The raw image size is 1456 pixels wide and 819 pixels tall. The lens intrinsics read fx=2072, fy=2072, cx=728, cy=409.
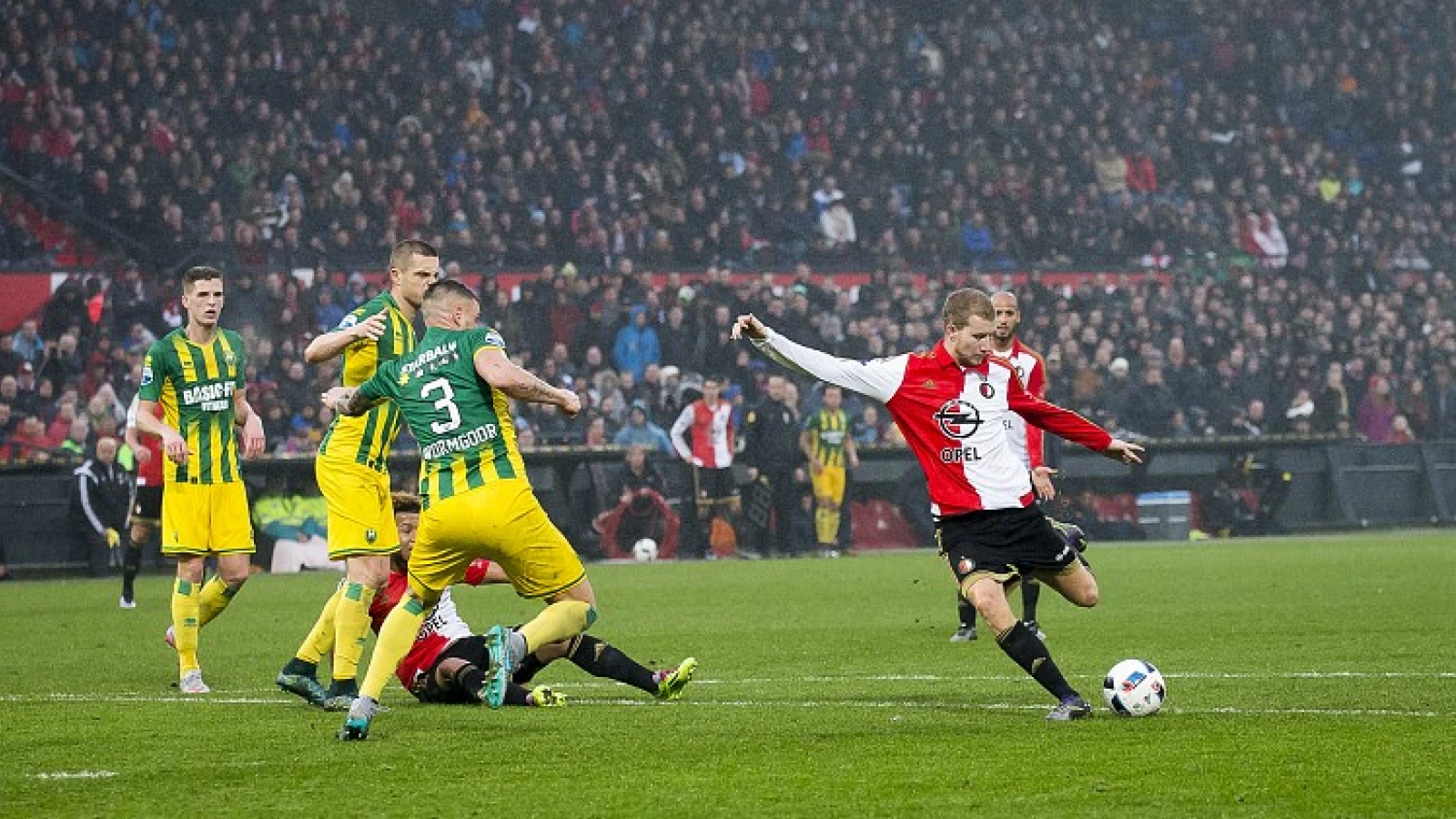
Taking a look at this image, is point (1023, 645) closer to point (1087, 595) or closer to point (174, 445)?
point (1087, 595)

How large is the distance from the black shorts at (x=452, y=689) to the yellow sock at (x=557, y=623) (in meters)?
0.86

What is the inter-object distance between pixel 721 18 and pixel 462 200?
7.68 metres

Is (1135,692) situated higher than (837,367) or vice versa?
(837,367)

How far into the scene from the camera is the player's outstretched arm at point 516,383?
8.38 meters

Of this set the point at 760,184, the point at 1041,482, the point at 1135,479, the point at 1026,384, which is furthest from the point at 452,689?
the point at 760,184

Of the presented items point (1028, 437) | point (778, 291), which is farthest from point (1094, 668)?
point (778, 291)

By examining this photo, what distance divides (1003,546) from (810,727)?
4.58 feet

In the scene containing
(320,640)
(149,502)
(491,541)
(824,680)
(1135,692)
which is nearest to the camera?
(491,541)

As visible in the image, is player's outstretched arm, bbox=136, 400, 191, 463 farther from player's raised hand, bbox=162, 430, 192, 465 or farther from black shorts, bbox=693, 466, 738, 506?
black shorts, bbox=693, 466, 738, 506

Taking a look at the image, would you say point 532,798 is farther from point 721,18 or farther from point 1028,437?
point 721,18

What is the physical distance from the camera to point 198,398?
452 inches

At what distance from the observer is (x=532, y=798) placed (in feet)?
22.0

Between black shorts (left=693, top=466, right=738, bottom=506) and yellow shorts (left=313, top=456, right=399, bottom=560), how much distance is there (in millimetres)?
15059

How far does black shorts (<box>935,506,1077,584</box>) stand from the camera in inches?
368
